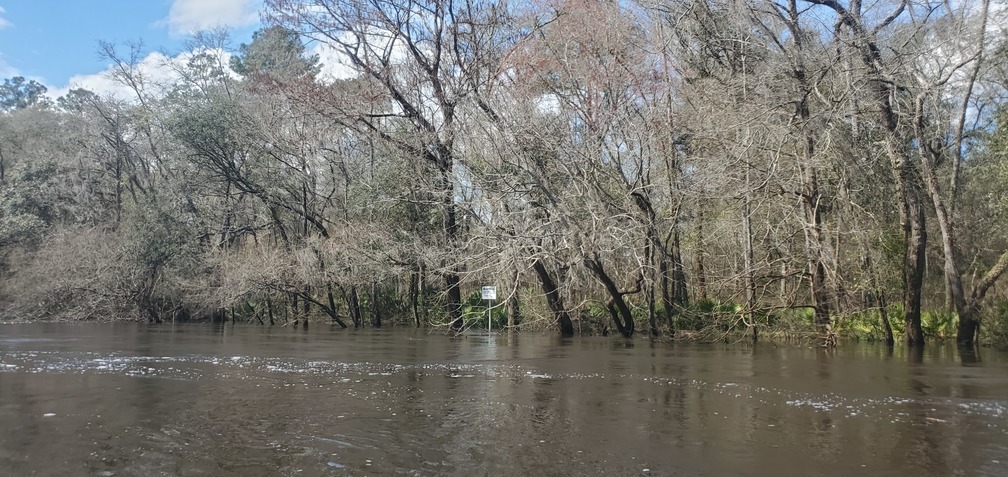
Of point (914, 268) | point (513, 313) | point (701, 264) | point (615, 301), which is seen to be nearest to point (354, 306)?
point (513, 313)

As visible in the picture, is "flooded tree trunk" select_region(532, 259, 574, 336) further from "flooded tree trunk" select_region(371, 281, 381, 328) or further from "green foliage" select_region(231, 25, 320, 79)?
"green foliage" select_region(231, 25, 320, 79)

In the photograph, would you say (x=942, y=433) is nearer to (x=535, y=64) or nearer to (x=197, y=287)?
(x=535, y=64)

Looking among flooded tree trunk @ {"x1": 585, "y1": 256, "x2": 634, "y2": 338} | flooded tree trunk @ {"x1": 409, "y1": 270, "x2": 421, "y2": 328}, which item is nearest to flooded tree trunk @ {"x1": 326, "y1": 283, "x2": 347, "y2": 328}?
flooded tree trunk @ {"x1": 409, "y1": 270, "x2": 421, "y2": 328}

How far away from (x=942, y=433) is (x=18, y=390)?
10.7m

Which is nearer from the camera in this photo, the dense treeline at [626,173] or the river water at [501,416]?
the river water at [501,416]

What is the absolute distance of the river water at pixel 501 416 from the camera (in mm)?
5730

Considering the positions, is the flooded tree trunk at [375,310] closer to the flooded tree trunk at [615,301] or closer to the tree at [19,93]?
the flooded tree trunk at [615,301]

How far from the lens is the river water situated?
5.73 m

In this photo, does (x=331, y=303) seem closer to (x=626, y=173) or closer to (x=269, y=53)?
(x=626, y=173)

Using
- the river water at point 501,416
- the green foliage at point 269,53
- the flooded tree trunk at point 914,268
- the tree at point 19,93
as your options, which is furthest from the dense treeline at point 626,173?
the tree at point 19,93

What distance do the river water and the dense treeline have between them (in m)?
4.59

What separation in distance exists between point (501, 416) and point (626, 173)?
14343mm

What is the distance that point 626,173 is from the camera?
21.2 metres

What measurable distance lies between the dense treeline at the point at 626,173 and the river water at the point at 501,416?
4586 mm
